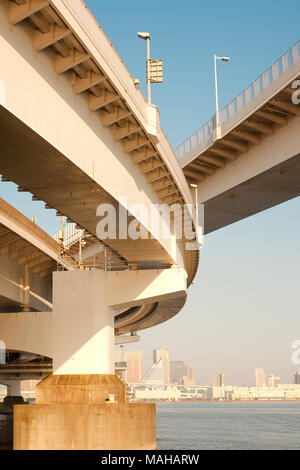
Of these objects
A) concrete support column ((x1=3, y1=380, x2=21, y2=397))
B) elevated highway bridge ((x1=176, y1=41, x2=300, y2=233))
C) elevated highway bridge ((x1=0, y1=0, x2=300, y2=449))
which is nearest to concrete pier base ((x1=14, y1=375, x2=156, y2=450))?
elevated highway bridge ((x1=0, y1=0, x2=300, y2=449))

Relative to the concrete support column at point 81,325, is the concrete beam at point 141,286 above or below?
above

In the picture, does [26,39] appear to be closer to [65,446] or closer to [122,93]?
[122,93]

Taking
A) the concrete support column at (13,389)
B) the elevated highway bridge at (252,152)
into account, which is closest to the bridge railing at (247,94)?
the elevated highway bridge at (252,152)

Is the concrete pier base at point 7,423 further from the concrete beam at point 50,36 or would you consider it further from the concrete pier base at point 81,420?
the concrete beam at point 50,36

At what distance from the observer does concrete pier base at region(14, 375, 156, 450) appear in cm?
2306

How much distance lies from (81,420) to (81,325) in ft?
12.7

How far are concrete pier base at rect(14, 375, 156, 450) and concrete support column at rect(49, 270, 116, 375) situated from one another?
76cm

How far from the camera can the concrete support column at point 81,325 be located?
2564 cm

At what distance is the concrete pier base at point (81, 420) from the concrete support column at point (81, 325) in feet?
2.48

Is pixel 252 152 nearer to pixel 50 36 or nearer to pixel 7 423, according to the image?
pixel 50 36

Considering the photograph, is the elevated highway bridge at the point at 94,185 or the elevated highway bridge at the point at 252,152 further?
the elevated highway bridge at the point at 252,152

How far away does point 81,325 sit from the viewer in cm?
2597

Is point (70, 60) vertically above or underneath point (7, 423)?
above

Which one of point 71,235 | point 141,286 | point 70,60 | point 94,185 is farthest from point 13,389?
point 70,60
